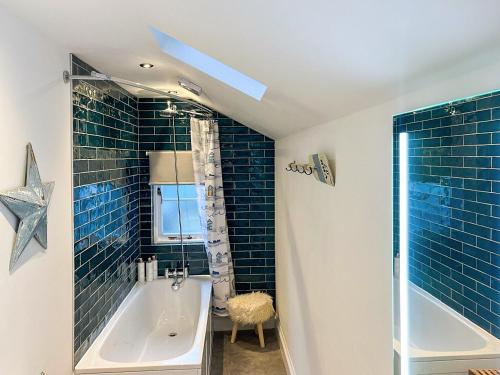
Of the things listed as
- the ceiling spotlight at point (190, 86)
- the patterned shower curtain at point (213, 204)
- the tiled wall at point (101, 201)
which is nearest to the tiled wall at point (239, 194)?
the patterned shower curtain at point (213, 204)

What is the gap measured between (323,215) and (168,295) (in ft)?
8.04

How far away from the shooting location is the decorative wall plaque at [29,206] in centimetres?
159

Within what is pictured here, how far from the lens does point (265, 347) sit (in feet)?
12.9

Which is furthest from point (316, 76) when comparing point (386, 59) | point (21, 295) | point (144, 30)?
point (21, 295)

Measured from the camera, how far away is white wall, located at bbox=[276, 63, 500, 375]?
1303 mm

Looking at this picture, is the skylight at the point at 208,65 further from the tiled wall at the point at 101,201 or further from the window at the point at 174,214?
the window at the point at 174,214

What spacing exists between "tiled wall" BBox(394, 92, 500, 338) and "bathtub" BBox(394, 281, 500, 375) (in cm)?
3

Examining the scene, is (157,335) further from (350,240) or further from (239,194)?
(350,240)

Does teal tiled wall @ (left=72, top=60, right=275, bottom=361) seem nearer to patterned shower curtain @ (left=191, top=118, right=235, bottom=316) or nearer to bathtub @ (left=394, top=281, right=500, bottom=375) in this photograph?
patterned shower curtain @ (left=191, top=118, right=235, bottom=316)

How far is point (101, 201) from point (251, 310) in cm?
177

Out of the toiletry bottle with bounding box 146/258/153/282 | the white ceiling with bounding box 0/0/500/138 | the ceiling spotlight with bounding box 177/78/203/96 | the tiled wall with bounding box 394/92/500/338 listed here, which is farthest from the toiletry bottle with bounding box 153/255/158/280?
the tiled wall with bounding box 394/92/500/338

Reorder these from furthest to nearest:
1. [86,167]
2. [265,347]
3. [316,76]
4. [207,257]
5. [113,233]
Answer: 1. [207,257]
2. [265,347]
3. [113,233]
4. [86,167]
5. [316,76]

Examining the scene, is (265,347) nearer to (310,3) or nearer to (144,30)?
(144,30)

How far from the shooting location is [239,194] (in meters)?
4.21
